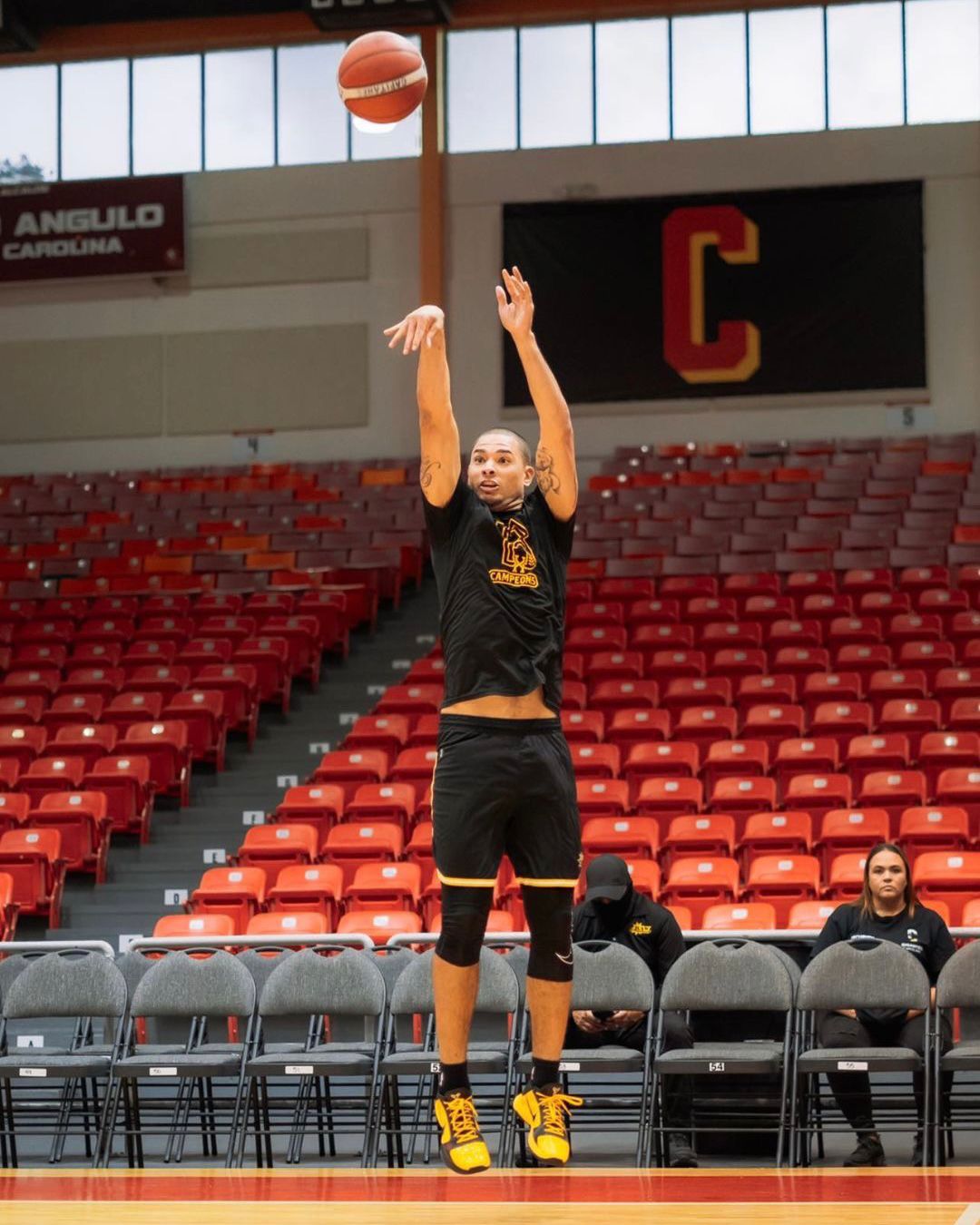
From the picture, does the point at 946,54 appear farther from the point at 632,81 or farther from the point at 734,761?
the point at 734,761

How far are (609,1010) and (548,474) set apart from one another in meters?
3.35

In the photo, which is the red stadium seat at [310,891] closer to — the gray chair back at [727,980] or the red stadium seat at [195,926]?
the red stadium seat at [195,926]

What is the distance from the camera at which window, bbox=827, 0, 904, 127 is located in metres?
20.0

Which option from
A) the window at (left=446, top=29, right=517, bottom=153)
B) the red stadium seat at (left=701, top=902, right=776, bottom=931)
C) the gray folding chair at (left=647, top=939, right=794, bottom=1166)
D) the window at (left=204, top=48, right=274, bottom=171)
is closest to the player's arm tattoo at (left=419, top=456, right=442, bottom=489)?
the gray folding chair at (left=647, top=939, right=794, bottom=1166)

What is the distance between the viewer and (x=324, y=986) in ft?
25.1

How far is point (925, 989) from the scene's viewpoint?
700cm

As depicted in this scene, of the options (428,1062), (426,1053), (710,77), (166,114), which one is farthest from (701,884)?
(166,114)

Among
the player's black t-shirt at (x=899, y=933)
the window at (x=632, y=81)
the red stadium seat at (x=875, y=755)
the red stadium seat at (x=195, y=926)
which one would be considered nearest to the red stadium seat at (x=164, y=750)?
the red stadium seat at (x=195, y=926)

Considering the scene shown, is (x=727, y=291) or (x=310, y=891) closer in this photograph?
(x=310, y=891)

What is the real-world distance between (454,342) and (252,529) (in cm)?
402

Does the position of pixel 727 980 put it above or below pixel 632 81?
below

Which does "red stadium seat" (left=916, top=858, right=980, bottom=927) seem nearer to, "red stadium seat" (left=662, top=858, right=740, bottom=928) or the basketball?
"red stadium seat" (left=662, top=858, right=740, bottom=928)

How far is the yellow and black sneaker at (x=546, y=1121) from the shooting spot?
172 inches

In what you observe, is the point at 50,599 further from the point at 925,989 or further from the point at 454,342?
the point at 925,989
